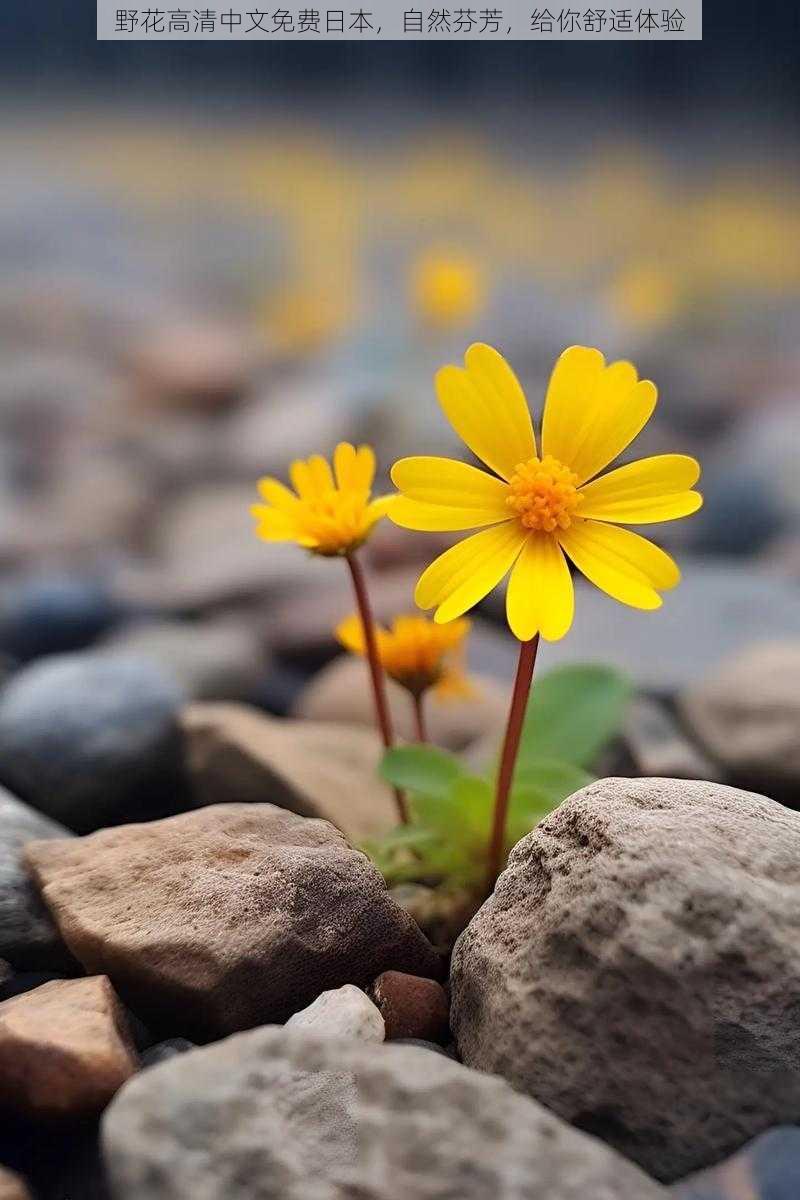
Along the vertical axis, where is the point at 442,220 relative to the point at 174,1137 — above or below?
above

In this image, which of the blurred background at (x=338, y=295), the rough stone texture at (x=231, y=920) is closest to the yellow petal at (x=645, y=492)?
the rough stone texture at (x=231, y=920)

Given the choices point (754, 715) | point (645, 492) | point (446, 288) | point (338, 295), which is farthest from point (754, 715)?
point (338, 295)

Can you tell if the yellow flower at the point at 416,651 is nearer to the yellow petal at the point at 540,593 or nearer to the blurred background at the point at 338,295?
the yellow petal at the point at 540,593

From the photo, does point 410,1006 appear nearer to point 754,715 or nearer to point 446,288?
point 754,715

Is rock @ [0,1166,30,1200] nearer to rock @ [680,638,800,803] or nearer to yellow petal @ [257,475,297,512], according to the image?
yellow petal @ [257,475,297,512]

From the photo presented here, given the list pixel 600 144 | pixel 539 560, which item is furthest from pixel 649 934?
pixel 600 144

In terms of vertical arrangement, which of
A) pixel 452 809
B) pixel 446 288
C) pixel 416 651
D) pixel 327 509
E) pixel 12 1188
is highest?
pixel 446 288

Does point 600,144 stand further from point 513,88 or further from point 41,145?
point 41,145
